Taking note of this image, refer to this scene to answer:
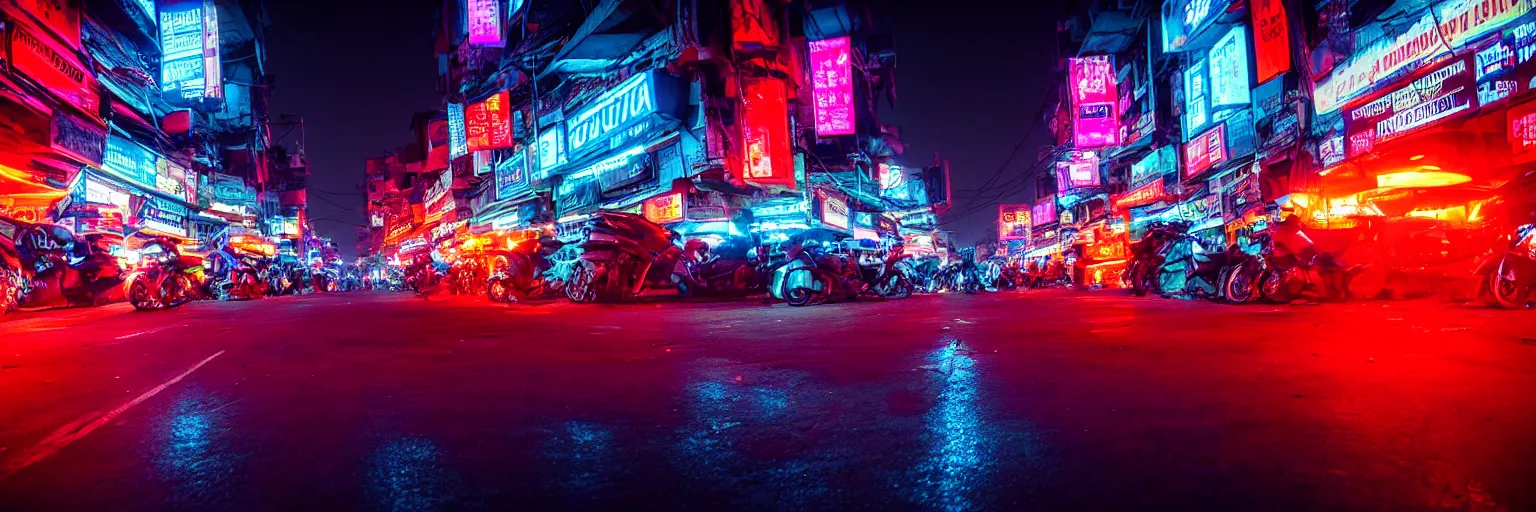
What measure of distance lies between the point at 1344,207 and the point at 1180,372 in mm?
16441

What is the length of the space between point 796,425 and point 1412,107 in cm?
1507

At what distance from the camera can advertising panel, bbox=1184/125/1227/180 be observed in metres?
19.3

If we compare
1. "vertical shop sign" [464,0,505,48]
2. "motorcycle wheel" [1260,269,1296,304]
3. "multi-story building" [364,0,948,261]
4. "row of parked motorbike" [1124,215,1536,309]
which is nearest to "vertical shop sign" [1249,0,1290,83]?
"row of parked motorbike" [1124,215,1536,309]

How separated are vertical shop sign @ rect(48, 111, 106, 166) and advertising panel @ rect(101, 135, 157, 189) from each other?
0.79m

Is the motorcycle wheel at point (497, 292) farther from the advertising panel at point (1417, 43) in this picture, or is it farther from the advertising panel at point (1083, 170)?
the advertising panel at point (1083, 170)

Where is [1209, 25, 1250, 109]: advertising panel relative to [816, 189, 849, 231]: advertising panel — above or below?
above

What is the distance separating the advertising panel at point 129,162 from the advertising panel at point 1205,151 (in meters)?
35.1

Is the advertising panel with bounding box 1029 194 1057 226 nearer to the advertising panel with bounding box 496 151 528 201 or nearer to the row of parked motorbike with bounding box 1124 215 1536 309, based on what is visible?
the row of parked motorbike with bounding box 1124 215 1536 309

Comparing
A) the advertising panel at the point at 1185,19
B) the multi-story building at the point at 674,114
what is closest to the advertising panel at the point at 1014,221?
the multi-story building at the point at 674,114

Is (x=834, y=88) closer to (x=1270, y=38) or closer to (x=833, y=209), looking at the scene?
(x=833, y=209)

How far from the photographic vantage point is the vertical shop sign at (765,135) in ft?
68.6

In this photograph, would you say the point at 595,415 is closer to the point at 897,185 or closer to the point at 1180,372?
the point at 1180,372

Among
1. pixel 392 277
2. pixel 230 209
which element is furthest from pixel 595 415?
pixel 392 277

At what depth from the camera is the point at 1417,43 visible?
11742 mm
